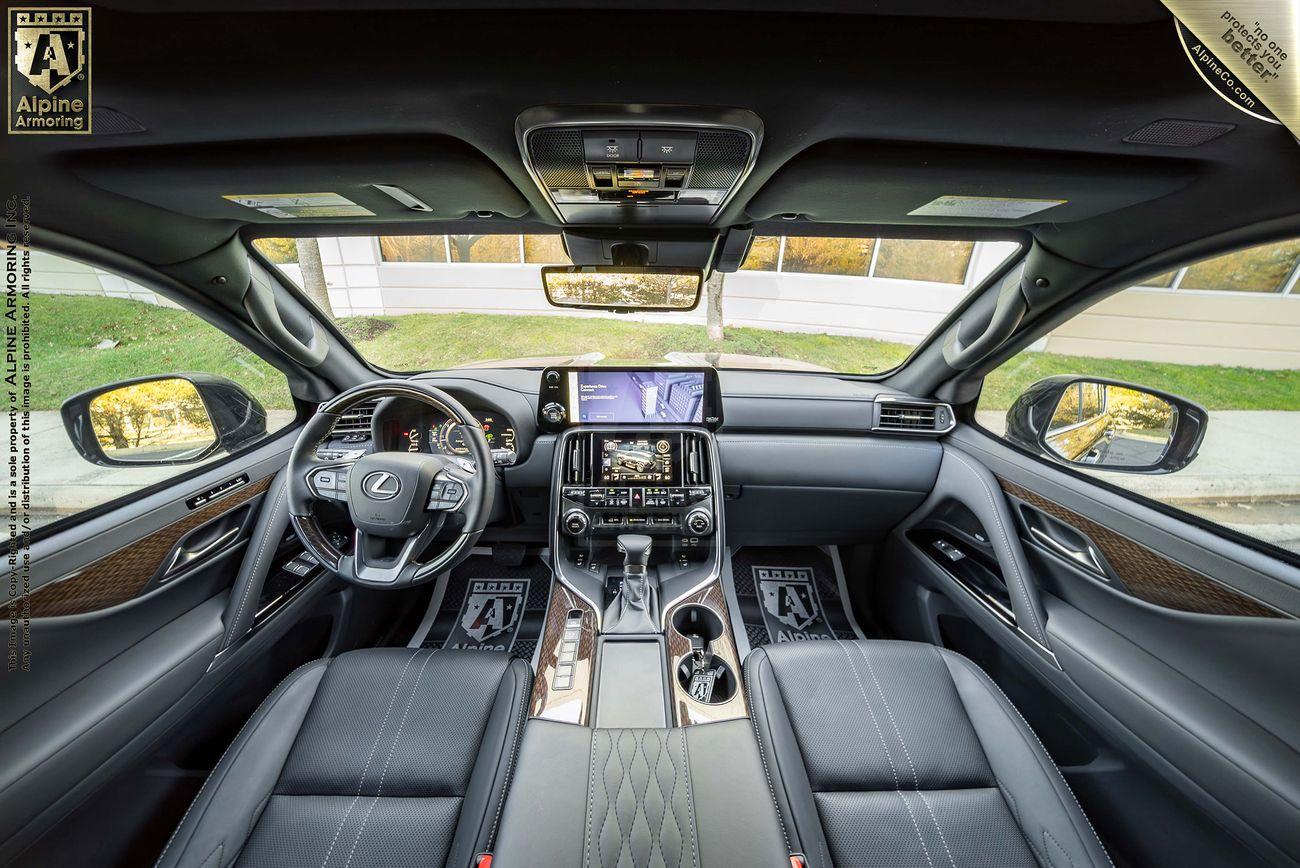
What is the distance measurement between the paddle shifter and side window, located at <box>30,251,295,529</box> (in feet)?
6.21

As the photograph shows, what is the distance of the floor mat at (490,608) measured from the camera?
2746 millimetres

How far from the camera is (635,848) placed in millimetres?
1153

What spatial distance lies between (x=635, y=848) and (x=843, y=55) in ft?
6.35

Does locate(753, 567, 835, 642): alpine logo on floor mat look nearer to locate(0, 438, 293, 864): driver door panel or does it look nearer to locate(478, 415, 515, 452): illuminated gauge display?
locate(478, 415, 515, 452): illuminated gauge display

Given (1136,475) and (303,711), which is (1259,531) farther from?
(303,711)

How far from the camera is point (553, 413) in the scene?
2.71 m

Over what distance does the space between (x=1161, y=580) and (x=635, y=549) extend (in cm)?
194

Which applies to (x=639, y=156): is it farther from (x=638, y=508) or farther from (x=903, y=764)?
(x=903, y=764)

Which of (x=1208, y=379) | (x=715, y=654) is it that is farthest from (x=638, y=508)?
(x=1208, y=379)

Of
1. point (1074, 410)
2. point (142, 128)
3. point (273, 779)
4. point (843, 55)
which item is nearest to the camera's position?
point (843, 55)

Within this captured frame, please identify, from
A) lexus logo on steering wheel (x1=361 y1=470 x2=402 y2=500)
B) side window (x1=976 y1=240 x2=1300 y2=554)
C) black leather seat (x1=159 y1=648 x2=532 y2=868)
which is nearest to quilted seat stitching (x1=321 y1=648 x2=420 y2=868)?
black leather seat (x1=159 y1=648 x2=532 y2=868)

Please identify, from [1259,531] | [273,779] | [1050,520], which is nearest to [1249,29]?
[1259,531]

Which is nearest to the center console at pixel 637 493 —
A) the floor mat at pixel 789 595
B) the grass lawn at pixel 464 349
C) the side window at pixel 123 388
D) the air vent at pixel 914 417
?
the grass lawn at pixel 464 349

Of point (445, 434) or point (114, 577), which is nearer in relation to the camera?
point (114, 577)
